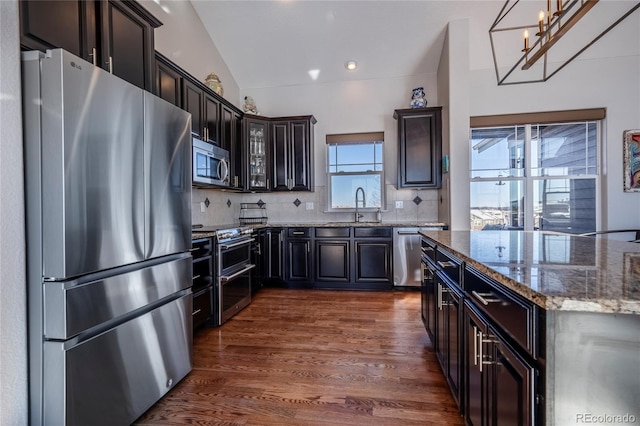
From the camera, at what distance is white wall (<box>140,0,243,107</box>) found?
3.19m

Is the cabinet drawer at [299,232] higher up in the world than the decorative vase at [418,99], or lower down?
lower down

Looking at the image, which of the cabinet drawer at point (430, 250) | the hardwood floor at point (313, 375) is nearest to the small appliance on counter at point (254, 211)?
the hardwood floor at point (313, 375)

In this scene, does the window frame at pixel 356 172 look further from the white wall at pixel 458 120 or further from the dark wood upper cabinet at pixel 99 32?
the dark wood upper cabinet at pixel 99 32

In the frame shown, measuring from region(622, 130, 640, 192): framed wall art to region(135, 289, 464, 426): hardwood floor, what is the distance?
133 inches

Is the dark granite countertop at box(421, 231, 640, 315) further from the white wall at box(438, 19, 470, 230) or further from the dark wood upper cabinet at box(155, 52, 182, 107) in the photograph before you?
the dark wood upper cabinet at box(155, 52, 182, 107)

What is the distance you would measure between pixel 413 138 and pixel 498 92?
4.34 feet

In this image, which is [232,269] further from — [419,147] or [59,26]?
[419,147]

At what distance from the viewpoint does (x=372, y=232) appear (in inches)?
160

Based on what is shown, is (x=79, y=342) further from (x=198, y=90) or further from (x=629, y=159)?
(x=629, y=159)

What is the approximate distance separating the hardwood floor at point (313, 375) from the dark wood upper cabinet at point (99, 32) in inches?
77.5

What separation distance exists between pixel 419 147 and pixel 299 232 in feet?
6.62

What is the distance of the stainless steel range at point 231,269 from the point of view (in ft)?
9.36
